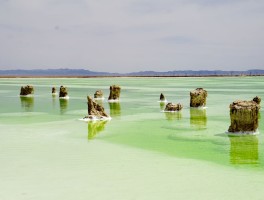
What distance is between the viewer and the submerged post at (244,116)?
1623 cm

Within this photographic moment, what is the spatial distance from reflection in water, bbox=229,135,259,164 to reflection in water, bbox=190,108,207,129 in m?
3.57

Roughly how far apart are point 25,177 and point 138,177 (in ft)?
9.03

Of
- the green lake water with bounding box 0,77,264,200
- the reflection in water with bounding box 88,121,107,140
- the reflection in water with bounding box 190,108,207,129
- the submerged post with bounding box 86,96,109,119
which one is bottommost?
the green lake water with bounding box 0,77,264,200

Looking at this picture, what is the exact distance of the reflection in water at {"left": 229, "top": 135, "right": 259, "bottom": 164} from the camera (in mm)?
12328

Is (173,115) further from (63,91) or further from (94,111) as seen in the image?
(63,91)

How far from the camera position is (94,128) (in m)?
18.8

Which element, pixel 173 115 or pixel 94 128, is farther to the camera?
pixel 173 115

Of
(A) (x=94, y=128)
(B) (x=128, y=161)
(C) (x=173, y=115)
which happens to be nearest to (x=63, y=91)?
(C) (x=173, y=115)

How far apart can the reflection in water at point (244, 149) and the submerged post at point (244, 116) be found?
0.51 m

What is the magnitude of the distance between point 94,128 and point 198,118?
639 cm

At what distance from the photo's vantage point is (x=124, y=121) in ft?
70.8

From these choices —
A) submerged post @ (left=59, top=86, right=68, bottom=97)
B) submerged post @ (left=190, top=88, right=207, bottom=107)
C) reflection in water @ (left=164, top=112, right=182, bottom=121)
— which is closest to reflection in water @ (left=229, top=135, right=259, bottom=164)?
reflection in water @ (left=164, top=112, right=182, bottom=121)

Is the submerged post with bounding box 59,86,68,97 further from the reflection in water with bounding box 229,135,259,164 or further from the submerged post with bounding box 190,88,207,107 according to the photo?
the reflection in water with bounding box 229,135,259,164

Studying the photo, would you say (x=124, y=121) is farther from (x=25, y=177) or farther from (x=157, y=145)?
(x=25, y=177)
